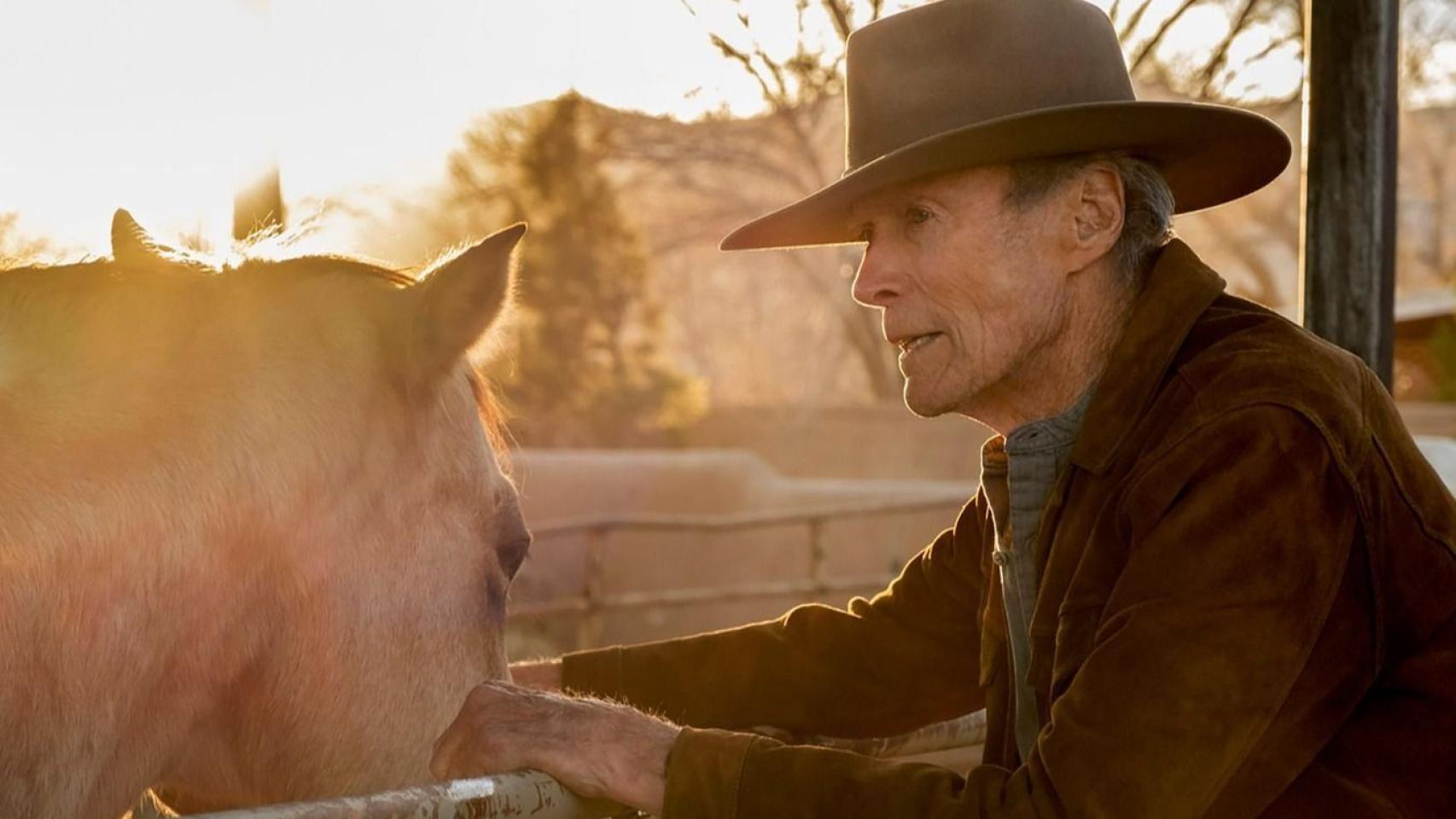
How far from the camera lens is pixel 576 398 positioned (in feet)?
58.6

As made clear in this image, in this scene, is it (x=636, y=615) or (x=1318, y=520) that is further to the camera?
(x=636, y=615)

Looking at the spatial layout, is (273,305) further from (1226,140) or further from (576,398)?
(576,398)

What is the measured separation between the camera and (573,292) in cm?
1831

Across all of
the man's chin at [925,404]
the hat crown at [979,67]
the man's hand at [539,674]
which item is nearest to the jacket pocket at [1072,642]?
the man's chin at [925,404]

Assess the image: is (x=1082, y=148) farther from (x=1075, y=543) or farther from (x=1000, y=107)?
(x=1075, y=543)

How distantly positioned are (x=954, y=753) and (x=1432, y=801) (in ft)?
9.07

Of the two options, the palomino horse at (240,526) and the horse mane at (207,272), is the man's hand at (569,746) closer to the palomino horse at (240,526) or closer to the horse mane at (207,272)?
the palomino horse at (240,526)

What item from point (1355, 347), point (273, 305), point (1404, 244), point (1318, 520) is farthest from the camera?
point (1404, 244)

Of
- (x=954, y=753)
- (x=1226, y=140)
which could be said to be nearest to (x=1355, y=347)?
(x=1226, y=140)

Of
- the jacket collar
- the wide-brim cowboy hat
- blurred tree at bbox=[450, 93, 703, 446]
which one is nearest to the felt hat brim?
the wide-brim cowboy hat

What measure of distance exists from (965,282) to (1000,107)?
0.75 feet

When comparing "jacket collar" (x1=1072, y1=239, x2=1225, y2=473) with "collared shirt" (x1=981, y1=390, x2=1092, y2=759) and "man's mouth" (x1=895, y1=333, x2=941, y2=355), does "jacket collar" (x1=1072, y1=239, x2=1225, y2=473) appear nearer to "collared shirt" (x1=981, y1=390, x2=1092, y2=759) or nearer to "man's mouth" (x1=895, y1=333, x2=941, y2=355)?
"collared shirt" (x1=981, y1=390, x2=1092, y2=759)

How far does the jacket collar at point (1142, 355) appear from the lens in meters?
1.83

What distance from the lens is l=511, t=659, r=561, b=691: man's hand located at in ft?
7.79
